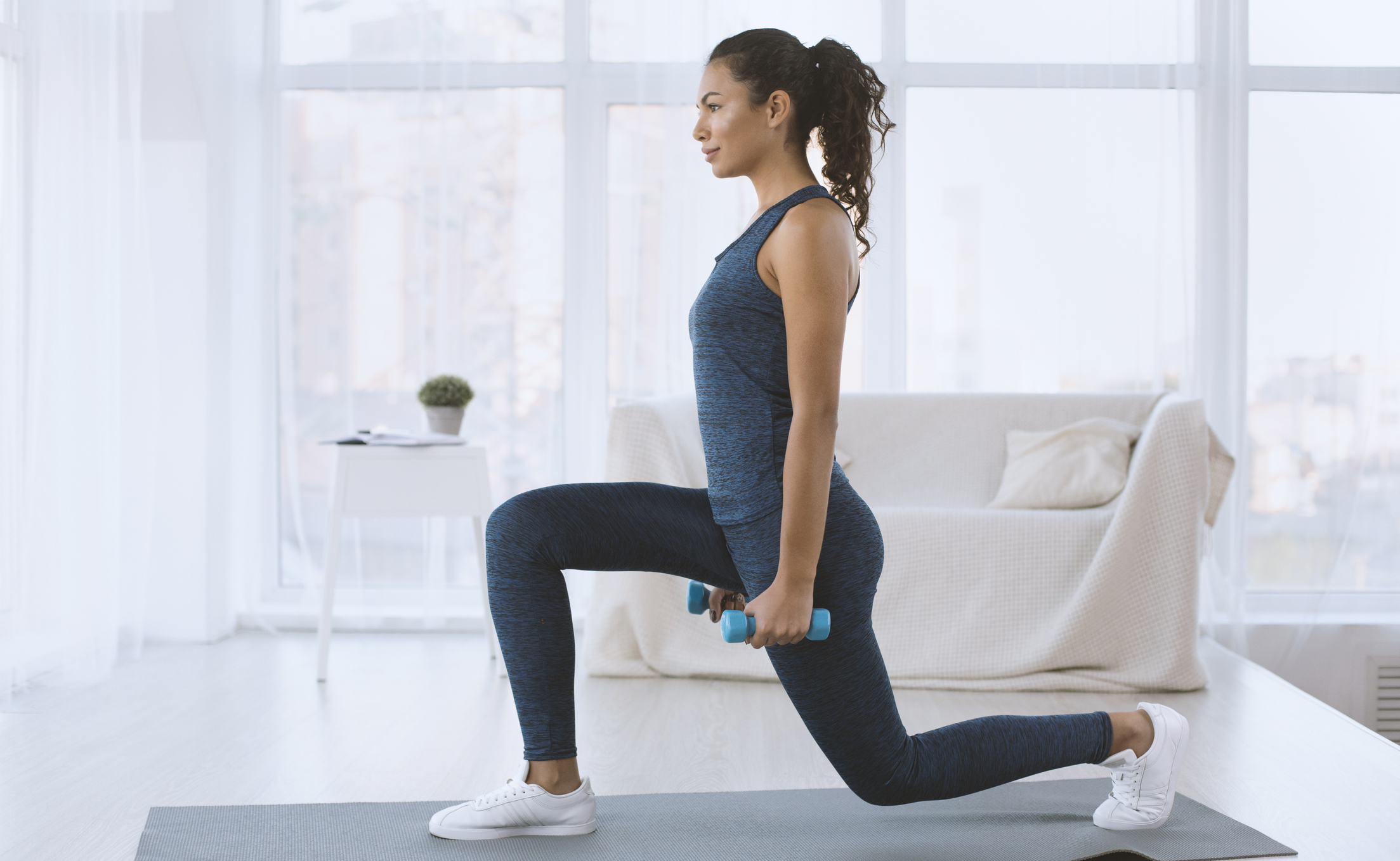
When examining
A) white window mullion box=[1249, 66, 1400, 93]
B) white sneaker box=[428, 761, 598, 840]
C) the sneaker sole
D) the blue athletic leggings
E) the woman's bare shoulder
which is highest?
white window mullion box=[1249, 66, 1400, 93]

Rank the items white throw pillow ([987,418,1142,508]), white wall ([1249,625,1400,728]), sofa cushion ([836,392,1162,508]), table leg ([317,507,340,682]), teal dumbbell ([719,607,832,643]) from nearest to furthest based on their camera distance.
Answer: teal dumbbell ([719,607,832,643]), table leg ([317,507,340,682]), white throw pillow ([987,418,1142,508]), sofa cushion ([836,392,1162,508]), white wall ([1249,625,1400,728])

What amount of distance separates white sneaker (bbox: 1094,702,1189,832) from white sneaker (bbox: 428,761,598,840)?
2.36 feet

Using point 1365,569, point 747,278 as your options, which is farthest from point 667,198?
point 1365,569

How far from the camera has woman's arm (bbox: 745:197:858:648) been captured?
1217 mm

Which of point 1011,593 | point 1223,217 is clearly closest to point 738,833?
point 1011,593

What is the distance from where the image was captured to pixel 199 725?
222 centimetres

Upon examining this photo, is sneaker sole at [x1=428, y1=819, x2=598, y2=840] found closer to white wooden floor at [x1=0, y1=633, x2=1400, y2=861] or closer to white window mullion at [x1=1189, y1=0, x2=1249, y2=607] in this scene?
white wooden floor at [x1=0, y1=633, x2=1400, y2=861]

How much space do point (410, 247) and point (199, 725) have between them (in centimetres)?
176

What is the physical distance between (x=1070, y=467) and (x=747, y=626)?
6.36 feet

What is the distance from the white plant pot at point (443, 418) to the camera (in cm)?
290

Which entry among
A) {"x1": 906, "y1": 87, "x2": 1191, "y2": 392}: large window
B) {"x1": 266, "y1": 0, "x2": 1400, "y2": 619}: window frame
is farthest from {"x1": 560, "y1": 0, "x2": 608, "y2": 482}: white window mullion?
{"x1": 906, "y1": 87, "x2": 1191, "y2": 392}: large window

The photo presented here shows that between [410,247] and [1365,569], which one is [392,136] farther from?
[1365,569]

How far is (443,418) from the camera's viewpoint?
2.90m

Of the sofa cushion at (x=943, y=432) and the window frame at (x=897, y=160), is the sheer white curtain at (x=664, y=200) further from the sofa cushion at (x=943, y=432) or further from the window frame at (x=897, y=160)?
the sofa cushion at (x=943, y=432)
